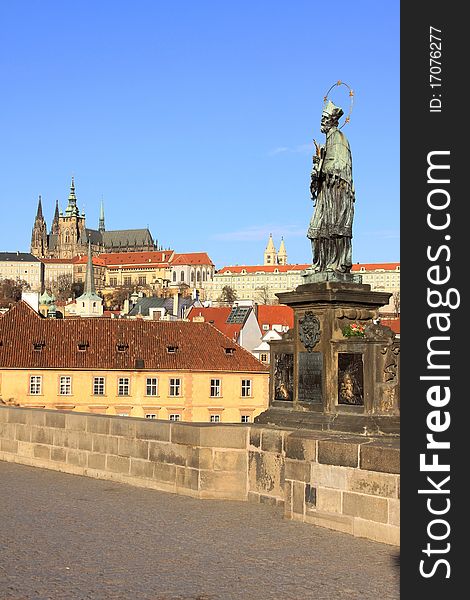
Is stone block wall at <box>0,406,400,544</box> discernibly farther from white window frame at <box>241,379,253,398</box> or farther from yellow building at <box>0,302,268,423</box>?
white window frame at <box>241,379,253,398</box>

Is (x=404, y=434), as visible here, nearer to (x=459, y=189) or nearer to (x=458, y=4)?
(x=459, y=189)

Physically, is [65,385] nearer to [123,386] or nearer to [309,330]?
[123,386]

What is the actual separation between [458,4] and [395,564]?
3.77 m

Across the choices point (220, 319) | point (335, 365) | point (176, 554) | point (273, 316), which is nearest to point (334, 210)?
point (335, 365)

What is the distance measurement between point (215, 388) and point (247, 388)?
1.64 m

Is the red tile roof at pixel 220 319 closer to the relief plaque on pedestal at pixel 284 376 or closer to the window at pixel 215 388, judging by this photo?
the window at pixel 215 388

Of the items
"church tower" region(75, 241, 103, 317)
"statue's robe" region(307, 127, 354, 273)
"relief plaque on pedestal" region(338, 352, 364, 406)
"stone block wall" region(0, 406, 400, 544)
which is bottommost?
"stone block wall" region(0, 406, 400, 544)

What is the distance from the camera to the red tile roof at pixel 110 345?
45844mm

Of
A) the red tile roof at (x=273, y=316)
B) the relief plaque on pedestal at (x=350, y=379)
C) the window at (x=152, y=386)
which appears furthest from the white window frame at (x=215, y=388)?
the relief plaque on pedestal at (x=350, y=379)

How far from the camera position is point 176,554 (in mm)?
7109

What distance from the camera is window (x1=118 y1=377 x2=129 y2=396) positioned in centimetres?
4638

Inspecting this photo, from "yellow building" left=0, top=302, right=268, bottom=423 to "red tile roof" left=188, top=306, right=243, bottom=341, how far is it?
14.2 metres

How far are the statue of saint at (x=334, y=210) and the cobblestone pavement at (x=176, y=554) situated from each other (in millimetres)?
3056

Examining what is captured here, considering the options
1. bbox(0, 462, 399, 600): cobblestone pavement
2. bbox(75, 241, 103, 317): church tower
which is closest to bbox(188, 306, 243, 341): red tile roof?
bbox(0, 462, 399, 600): cobblestone pavement
